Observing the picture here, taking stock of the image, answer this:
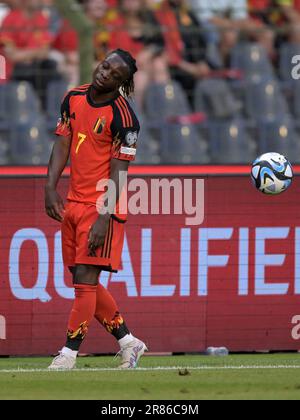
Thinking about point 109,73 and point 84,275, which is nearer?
point 109,73

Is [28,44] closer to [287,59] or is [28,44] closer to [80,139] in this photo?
[287,59]

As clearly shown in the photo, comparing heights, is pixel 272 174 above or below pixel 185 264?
above

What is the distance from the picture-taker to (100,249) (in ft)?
26.7

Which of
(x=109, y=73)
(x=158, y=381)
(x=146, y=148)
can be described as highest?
(x=109, y=73)

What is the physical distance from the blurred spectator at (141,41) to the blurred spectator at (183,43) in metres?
0.11

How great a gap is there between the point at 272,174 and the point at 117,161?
1.49m

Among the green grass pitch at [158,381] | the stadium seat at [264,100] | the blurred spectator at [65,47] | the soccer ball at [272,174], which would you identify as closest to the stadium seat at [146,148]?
the blurred spectator at [65,47]

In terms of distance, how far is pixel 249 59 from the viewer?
14.9 m

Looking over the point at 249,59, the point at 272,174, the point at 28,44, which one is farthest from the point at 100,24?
the point at 272,174

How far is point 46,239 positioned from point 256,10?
19.3ft

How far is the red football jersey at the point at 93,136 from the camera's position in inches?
319

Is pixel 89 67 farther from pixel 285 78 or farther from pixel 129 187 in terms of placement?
pixel 285 78

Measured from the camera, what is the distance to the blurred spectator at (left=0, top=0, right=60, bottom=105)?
13.5 meters

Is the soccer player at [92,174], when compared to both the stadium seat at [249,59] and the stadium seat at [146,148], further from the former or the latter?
the stadium seat at [249,59]
